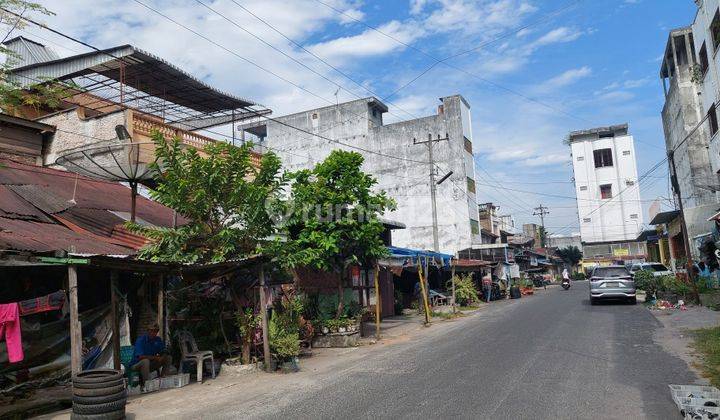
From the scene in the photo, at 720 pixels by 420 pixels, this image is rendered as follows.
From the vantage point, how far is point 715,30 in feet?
65.6

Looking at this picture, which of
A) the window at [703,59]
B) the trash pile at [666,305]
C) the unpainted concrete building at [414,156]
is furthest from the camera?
the unpainted concrete building at [414,156]

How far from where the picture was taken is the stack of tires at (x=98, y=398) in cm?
703

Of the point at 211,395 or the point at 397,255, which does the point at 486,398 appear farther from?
the point at 397,255

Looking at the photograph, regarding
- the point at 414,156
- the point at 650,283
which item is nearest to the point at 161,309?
the point at 650,283

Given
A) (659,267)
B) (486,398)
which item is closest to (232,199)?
(486,398)

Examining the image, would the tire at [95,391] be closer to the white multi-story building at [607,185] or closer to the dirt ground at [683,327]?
the dirt ground at [683,327]

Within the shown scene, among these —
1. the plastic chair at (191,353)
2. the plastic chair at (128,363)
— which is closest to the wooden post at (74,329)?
the plastic chair at (128,363)

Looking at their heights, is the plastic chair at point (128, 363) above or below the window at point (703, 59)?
below

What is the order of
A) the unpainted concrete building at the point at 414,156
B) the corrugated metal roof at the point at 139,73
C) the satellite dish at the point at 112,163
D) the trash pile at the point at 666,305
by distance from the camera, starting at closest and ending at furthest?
the satellite dish at the point at 112,163 → the corrugated metal roof at the point at 139,73 → the trash pile at the point at 666,305 → the unpainted concrete building at the point at 414,156

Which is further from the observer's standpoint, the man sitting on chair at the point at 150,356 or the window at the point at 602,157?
the window at the point at 602,157

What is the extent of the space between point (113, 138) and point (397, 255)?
36.6ft

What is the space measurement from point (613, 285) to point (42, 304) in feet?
66.3

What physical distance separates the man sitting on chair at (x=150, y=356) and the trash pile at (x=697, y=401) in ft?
27.7

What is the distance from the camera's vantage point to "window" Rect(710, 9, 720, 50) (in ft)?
63.8
